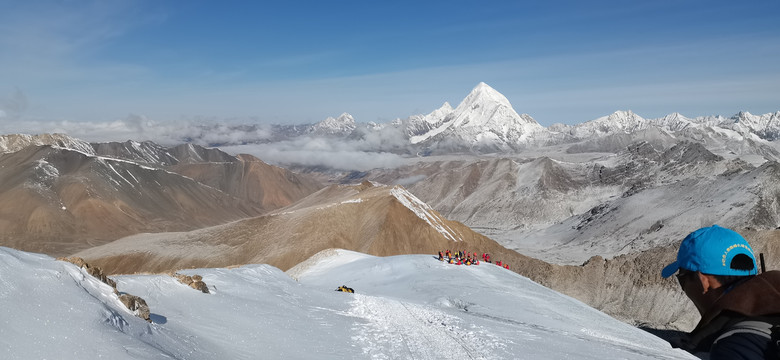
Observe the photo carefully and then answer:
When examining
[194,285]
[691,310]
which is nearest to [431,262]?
[194,285]

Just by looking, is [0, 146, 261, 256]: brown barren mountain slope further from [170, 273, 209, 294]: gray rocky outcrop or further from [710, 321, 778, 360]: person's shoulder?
[710, 321, 778, 360]: person's shoulder

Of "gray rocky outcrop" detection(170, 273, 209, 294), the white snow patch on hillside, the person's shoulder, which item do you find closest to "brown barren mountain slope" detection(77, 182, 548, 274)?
the white snow patch on hillside

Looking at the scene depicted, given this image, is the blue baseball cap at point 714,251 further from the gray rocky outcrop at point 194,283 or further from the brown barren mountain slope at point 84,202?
the brown barren mountain slope at point 84,202

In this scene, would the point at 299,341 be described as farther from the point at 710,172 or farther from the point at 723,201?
the point at 710,172

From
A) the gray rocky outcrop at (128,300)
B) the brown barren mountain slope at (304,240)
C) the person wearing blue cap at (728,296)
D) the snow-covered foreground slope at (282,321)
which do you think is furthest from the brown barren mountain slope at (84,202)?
the person wearing blue cap at (728,296)

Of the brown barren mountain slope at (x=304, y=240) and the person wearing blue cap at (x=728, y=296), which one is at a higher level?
the person wearing blue cap at (x=728, y=296)

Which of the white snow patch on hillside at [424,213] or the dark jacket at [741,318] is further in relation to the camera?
the white snow patch on hillside at [424,213]
